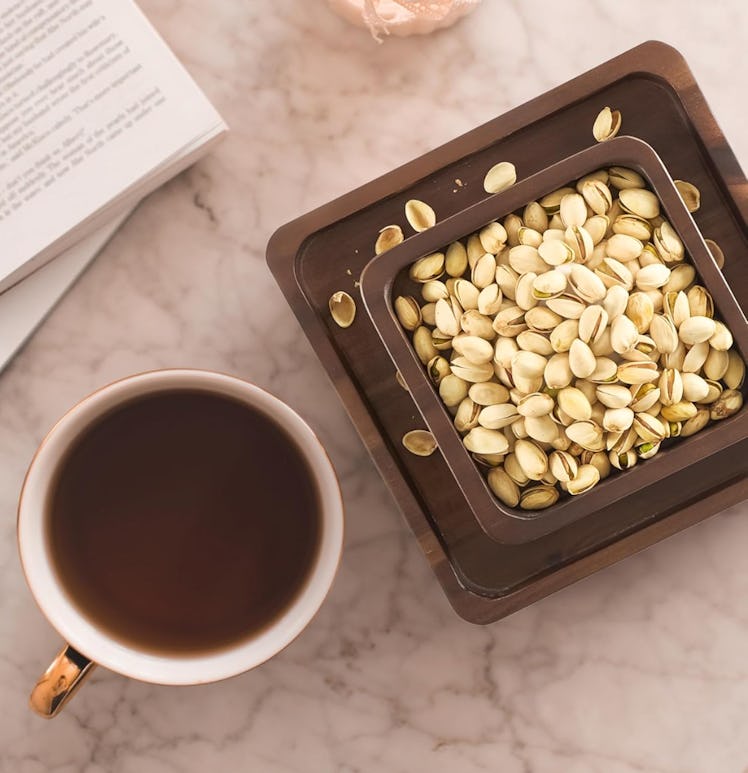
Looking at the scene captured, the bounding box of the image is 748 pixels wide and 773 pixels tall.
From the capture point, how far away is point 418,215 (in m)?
0.59

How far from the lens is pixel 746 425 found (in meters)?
0.53

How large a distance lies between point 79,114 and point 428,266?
0.96ft

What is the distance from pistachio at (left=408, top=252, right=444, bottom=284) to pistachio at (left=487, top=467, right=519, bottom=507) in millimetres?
126

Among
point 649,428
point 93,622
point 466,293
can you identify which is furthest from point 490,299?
point 93,622

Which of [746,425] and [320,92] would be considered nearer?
[746,425]

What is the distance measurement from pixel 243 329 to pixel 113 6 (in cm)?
25

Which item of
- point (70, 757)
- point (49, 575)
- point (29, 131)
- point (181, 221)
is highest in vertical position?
point (29, 131)

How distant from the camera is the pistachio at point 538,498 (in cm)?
55

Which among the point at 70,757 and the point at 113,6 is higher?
the point at 113,6

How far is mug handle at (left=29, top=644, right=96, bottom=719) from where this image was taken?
0.58m

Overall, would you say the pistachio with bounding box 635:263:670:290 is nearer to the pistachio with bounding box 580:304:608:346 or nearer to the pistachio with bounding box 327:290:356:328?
the pistachio with bounding box 580:304:608:346

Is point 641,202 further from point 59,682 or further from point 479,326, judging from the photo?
point 59,682

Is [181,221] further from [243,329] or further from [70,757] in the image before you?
[70,757]

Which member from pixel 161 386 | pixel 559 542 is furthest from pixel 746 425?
pixel 161 386
